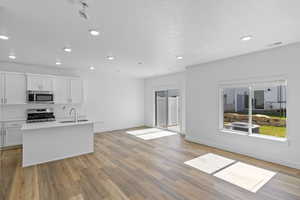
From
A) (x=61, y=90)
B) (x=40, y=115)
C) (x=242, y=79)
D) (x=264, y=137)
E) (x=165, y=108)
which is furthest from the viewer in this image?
(x=165, y=108)

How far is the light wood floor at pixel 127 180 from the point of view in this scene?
2.25 metres

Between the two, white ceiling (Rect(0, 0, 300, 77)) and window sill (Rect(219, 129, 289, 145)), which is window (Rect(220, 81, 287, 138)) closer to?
window sill (Rect(219, 129, 289, 145))

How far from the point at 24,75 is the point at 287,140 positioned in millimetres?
7199

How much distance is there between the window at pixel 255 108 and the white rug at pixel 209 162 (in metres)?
1.09

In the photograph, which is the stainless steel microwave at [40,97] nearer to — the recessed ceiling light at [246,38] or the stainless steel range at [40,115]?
the stainless steel range at [40,115]

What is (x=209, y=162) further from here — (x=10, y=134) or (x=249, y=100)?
(x=10, y=134)

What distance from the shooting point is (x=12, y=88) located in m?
4.34

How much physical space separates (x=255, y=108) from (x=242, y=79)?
0.85m

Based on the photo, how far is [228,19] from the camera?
2107mm

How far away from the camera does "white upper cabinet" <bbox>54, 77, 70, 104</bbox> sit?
195 inches

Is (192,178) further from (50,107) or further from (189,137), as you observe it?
(50,107)

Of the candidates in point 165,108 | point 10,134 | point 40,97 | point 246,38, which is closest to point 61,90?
point 40,97

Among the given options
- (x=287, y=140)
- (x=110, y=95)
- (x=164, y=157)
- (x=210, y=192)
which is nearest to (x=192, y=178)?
(x=210, y=192)

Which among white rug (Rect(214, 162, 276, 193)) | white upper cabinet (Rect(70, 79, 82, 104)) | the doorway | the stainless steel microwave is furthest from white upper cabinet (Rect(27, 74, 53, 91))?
white rug (Rect(214, 162, 276, 193))
